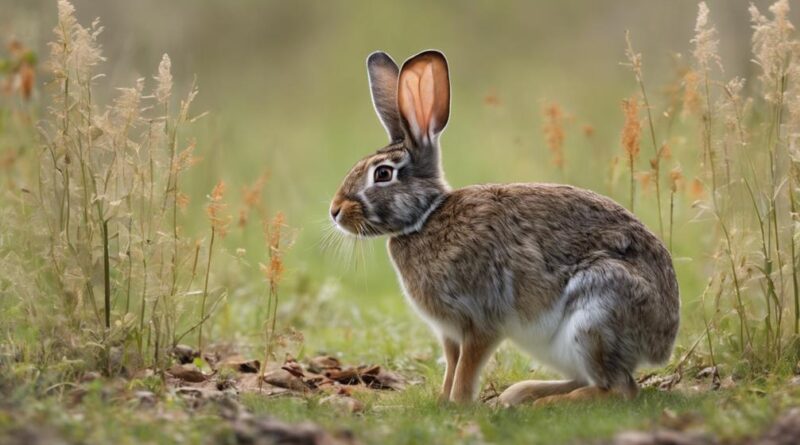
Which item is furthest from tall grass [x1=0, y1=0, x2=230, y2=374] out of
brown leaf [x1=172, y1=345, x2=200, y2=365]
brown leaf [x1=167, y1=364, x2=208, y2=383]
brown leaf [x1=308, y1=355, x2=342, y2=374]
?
brown leaf [x1=308, y1=355, x2=342, y2=374]

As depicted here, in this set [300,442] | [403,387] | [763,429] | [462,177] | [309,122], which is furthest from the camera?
[309,122]

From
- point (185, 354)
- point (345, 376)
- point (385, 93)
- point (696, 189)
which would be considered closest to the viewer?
point (385, 93)

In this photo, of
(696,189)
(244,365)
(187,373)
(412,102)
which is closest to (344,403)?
(187,373)

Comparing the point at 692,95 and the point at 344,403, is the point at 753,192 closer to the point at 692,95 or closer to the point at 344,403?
the point at 692,95

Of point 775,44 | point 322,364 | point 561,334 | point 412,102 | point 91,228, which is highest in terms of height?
point 775,44

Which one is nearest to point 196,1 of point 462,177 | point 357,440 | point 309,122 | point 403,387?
point 309,122

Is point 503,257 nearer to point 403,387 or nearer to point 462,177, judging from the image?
point 403,387

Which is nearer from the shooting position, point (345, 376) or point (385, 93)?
point (385, 93)
